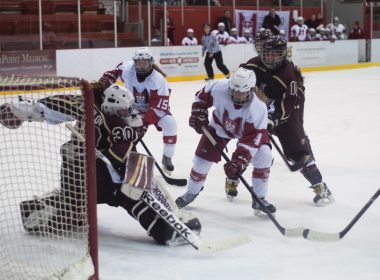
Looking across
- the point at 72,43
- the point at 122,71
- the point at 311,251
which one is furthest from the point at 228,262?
the point at 72,43

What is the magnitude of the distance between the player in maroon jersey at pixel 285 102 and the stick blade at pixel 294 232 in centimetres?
78

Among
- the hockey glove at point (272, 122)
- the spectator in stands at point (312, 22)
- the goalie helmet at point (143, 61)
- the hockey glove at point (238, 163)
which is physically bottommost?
the hockey glove at point (238, 163)

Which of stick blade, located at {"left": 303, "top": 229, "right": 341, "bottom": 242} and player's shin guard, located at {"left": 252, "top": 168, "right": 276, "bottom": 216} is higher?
player's shin guard, located at {"left": 252, "top": 168, "right": 276, "bottom": 216}

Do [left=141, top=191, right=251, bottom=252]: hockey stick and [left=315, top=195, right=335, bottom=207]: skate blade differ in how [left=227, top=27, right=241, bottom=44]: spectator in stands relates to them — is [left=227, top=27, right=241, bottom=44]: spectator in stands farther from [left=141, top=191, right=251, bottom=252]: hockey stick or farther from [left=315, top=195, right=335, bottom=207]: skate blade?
[left=141, top=191, right=251, bottom=252]: hockey stick

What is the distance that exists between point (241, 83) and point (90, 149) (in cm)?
118

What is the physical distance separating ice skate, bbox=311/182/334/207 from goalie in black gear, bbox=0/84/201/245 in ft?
3.90

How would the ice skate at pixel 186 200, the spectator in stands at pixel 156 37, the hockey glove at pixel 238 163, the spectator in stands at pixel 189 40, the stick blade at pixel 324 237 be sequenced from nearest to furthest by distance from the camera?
the stick blade at pixel 324 237 < the hockey glove at pixel 238 163 < the ice skate at pixel 186 200 < the spectator in stands at pixel 156 37 < the spectator in stands at pixel 189 40

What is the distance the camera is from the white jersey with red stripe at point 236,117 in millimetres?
3729

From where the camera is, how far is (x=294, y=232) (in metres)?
3.50

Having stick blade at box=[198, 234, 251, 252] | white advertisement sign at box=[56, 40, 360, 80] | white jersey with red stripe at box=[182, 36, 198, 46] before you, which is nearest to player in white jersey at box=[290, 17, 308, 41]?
white advertisement sign at box=[56, 40, 360, 80]

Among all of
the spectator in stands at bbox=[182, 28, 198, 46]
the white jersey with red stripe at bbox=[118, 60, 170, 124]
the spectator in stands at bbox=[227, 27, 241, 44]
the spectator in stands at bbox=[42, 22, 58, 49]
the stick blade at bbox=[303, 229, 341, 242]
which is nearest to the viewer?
the stick blade at bbox=[303, 229, 341, 242]

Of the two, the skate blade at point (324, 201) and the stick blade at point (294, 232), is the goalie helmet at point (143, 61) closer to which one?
the skate blade at point (324, 201)

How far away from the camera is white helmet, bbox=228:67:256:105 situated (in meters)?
3.61

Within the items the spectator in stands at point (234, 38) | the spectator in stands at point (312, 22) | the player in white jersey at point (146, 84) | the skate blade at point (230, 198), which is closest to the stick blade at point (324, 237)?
the skate blade at point (230, 198)
